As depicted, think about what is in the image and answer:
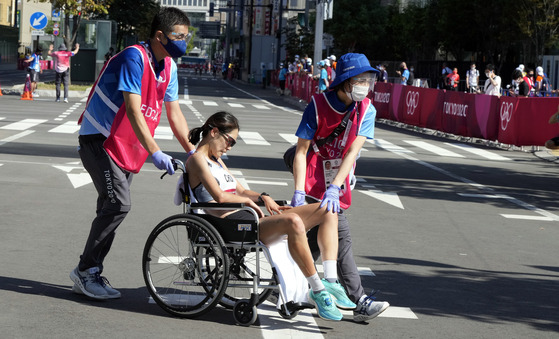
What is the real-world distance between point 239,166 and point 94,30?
31.3 m

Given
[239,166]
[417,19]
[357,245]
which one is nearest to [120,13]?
[417,19]

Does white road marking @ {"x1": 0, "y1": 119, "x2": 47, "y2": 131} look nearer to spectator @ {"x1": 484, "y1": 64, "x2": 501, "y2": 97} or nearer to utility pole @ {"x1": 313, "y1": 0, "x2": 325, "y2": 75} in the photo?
spectator @ {"x1": 484, "y1": 64, "x2": 501, "y2": 97}

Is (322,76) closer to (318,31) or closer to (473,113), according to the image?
(318,31)

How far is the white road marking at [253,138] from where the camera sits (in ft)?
66.8

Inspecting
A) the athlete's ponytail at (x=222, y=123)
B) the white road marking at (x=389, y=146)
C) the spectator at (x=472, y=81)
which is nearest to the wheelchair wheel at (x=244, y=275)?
the athlete's ponytail at (x=222, y=123)

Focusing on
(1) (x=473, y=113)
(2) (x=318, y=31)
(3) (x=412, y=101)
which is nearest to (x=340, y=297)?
(1) (x=473, y=113)

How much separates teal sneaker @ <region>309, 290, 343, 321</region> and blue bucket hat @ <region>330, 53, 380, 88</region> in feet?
4.12

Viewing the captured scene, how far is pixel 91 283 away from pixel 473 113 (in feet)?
63.2

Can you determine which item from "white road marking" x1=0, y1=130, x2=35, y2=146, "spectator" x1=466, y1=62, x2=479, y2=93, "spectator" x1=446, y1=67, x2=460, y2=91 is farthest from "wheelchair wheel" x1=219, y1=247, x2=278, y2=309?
"spectator" x1=446, y1=67, x2=460, y2=91

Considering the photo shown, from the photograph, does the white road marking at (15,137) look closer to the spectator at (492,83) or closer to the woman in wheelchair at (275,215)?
the woman in wheelchair at (275,215)

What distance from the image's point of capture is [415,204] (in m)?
12.3

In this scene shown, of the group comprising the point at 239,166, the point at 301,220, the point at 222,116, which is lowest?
the point at 239,166

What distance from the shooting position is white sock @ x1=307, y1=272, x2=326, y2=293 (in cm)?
585

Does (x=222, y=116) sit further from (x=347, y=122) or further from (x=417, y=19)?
(x=417, y=19)
